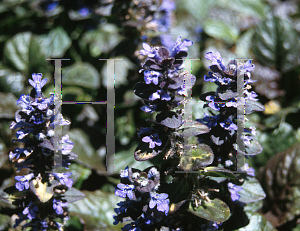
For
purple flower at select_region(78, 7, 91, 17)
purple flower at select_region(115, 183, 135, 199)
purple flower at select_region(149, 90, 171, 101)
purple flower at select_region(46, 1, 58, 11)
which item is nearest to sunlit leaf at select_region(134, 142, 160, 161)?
purple flower at select_region(115, 183, 135, 199)

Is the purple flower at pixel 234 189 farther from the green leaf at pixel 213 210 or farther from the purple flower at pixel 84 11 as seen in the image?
the purple flower at pixel 84 11

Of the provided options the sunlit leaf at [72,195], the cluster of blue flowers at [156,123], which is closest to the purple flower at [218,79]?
the cluster of blue flowers at [156,123]

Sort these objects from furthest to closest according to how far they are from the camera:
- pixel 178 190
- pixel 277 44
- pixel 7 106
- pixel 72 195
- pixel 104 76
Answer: pixel 277 44 → pixel 104 76 → pixel 7 106 → pixel 72 195 → pixel 178 190

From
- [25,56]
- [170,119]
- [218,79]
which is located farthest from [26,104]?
[25,56]

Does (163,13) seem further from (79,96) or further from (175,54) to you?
(175,54)

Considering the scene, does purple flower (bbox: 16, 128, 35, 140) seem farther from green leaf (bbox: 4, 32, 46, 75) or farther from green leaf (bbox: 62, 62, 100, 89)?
green leaf (bbox: 4, 32, 46, 75)

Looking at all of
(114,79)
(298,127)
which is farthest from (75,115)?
(298,127)

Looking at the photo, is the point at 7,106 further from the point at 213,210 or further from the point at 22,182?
the point at 213,210
